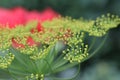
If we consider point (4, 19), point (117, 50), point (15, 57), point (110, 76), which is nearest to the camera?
point (15, 57)

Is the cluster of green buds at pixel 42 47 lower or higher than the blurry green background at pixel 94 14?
higher

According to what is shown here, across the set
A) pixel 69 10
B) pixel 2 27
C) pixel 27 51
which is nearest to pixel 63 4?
pixel 69 10

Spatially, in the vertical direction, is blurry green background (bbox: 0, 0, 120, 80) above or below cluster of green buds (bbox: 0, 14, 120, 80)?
below

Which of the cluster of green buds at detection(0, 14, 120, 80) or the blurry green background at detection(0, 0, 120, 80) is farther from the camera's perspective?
the blurry green background at detection(0, 0, 120, 80)

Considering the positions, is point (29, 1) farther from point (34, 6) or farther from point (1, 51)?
point (1, 51)

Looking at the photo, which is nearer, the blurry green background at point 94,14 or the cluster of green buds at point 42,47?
the cluster of green buds at point 42,47
